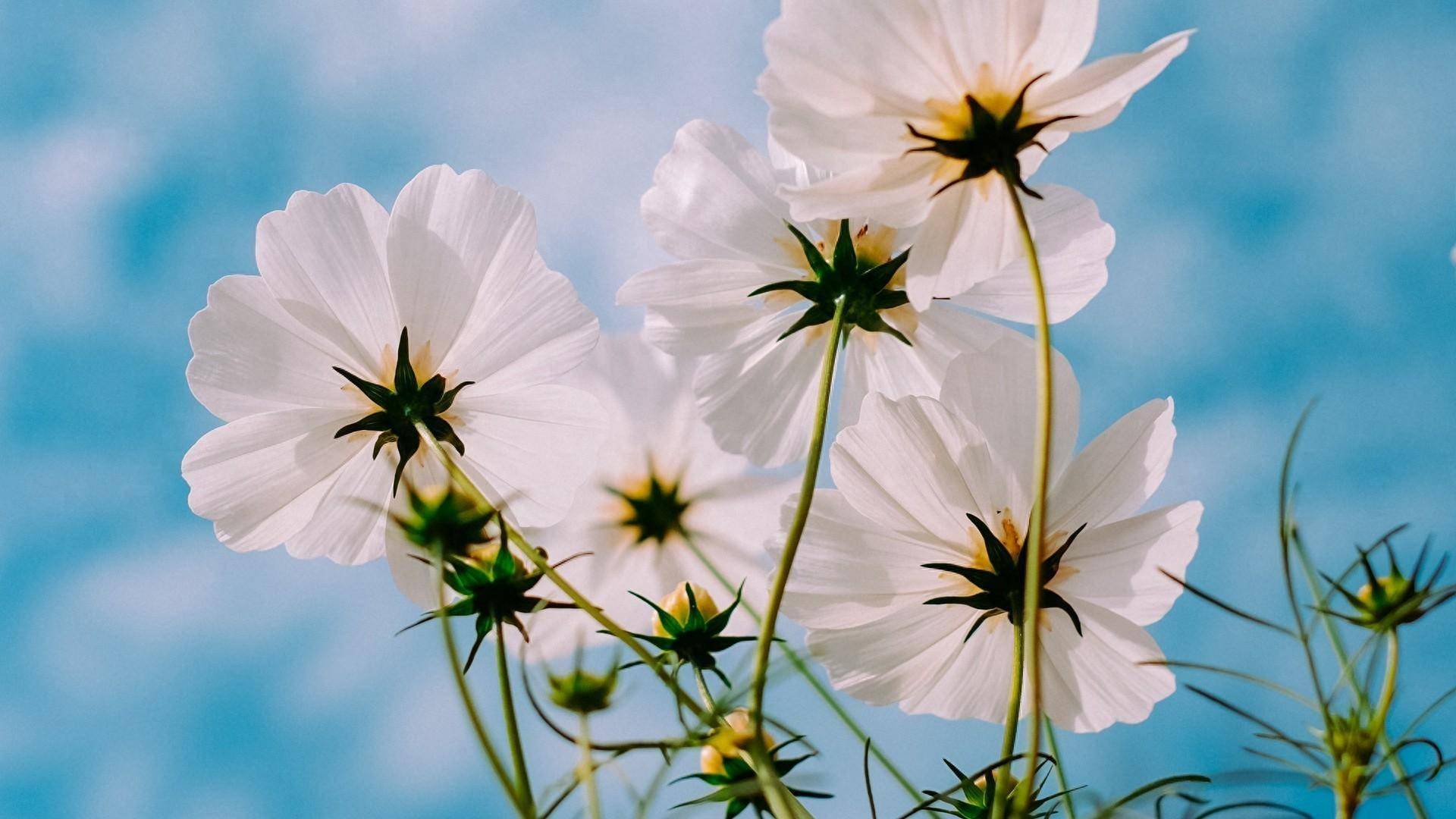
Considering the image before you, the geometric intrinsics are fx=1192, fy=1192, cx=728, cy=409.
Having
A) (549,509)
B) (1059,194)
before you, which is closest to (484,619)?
(549,509)

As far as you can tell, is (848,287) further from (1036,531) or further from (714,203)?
(1036,531)

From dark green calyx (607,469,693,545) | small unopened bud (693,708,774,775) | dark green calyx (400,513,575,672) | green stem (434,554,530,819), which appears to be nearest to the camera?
green stem (434,554,530,819)

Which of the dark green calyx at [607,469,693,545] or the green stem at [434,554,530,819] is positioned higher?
the dark green calyx at [607,469,693,545]

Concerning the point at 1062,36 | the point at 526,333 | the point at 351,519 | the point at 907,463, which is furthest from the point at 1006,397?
the point at 351,519

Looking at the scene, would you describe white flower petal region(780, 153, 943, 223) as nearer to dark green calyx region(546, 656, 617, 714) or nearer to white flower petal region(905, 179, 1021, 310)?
white flower petal region(905, 179, 1021, 310)

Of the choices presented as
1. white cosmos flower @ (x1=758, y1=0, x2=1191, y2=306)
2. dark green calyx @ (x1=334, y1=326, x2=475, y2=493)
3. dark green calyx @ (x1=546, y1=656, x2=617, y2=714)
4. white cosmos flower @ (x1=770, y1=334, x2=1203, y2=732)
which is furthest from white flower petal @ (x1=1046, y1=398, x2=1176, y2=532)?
dark green calyx @ (x1=334, y1=326, x2=475, y2=493)

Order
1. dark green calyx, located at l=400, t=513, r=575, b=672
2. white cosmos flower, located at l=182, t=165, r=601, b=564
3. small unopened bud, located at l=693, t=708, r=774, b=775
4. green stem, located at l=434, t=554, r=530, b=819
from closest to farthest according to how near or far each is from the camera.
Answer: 1. green stem, located at l=434, t=554, r=530, b=819
2. small unopened bud, located at l=693, t=708, r=774, b=775
3. dark green calyx, located at l=400, t=513, r=575, b=672
4. white cosmos flower, located at l=182, t=165, r=601, b=564

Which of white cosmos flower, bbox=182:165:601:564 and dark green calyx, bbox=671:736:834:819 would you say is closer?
dark green calyx, bbox=671:736:834:819

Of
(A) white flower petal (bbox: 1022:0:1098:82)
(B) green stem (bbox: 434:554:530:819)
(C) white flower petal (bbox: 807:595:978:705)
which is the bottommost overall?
(B) green stem (bbox: 434:554:530:819)
